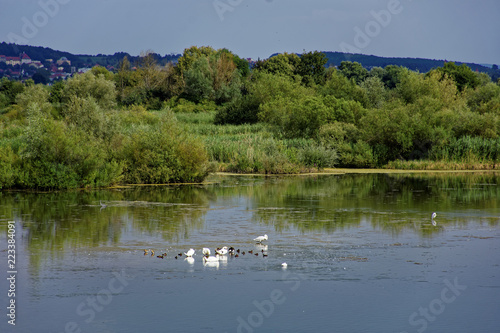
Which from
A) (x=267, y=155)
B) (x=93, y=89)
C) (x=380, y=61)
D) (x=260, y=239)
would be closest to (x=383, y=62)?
(x=380, y=61)

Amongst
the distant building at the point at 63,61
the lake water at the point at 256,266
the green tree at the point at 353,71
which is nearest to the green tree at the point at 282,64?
the green tree at the point at 353,71

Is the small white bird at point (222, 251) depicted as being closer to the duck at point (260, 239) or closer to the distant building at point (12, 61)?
the duck at point (260, 239)

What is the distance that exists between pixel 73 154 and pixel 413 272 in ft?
49.0

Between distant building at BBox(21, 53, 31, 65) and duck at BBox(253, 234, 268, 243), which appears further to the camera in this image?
distant building at BBox(21, 53, 31, 65)

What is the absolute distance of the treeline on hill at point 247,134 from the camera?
23047 mm

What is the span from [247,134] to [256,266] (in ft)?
91.3

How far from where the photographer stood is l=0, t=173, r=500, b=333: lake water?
9266 mm

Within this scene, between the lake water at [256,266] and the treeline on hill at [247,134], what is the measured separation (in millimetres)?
2766

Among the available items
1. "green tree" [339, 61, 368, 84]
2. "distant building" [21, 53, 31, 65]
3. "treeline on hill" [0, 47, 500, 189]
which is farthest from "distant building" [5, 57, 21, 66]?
"green tree" [339, 61, 368, 84]

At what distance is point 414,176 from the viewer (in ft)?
98.4

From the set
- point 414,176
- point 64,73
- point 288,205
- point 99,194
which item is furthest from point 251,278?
point 64,73

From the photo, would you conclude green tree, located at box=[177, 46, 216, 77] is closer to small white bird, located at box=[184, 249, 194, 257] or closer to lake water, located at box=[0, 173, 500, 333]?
lake water, located at box=[0, 173, 500, 333]

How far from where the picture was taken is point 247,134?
129 ft

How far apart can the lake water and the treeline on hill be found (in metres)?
2.77
